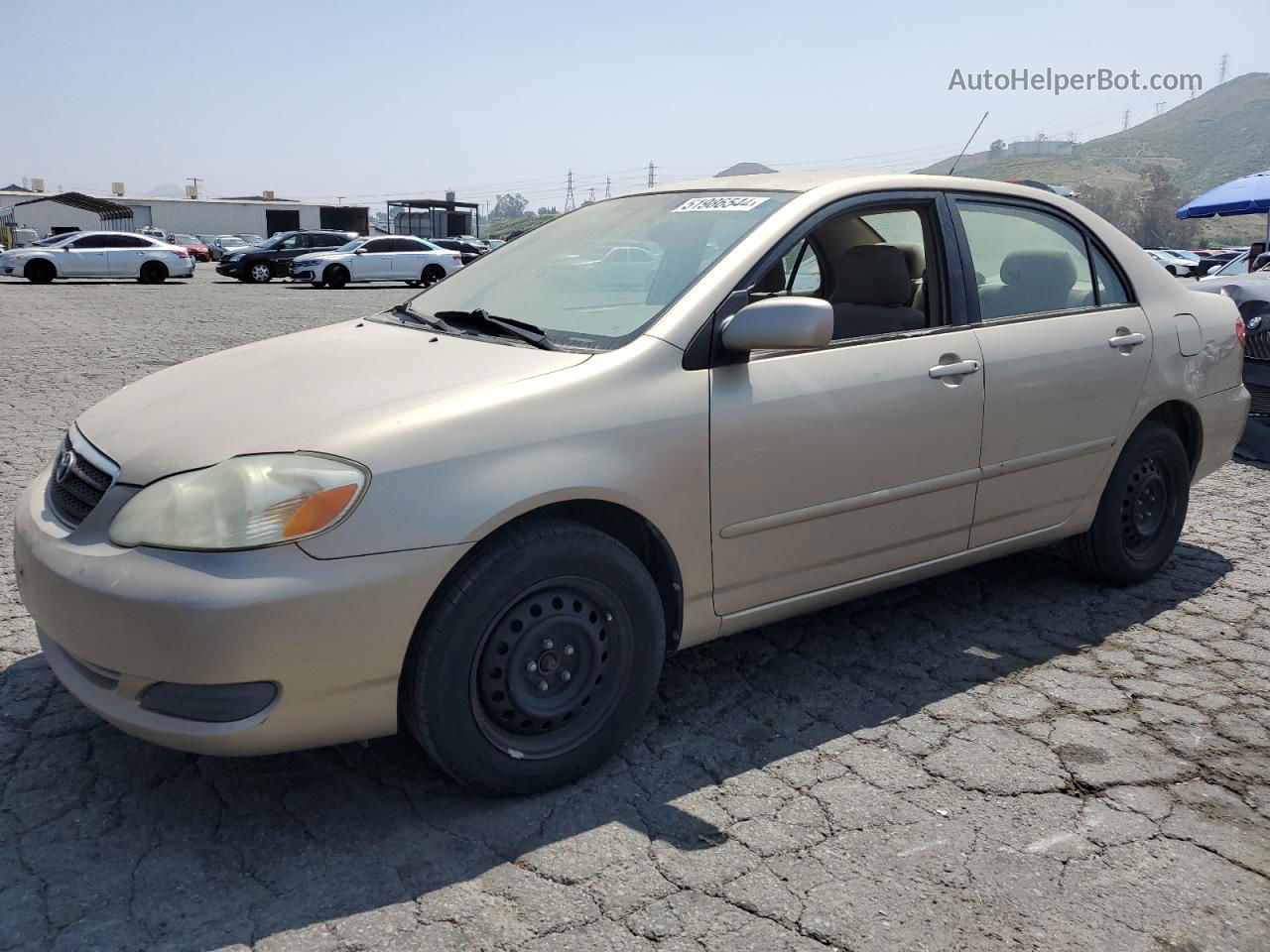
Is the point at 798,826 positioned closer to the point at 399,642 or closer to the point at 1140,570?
the point at 399,642

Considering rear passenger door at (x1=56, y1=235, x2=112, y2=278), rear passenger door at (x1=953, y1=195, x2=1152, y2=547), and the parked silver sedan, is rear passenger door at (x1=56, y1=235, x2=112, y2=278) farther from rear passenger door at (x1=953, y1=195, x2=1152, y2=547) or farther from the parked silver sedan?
rear passenger door at (x1=953, y1=195, x2=1152, y2=547)

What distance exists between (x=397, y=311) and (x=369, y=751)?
1620 mm

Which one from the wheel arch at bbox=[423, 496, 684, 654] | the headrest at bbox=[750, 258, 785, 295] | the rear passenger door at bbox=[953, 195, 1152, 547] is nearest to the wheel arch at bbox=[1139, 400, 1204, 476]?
the rear passenger door at bbox=[953, 195, 1152, 547]

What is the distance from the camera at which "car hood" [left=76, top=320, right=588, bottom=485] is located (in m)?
2.63

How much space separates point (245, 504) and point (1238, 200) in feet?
66.3

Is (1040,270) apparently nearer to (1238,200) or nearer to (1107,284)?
(1107,284)

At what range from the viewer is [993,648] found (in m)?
3.93

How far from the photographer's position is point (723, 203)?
3629 mm

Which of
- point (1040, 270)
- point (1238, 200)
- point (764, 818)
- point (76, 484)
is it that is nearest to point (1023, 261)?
point (1040, 270)

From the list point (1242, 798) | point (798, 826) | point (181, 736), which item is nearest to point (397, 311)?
point (181, 736)

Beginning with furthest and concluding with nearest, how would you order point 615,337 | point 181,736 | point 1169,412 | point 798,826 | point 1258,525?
1. point 1258,525
2. point 1169,412
3. point 615,337
4. point 798,826
5. point 181,736

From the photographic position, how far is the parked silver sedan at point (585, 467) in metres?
2.47

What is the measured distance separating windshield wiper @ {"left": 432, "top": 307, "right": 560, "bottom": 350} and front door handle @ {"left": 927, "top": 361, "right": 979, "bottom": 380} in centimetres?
128

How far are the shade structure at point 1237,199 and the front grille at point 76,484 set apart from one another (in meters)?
19.9
